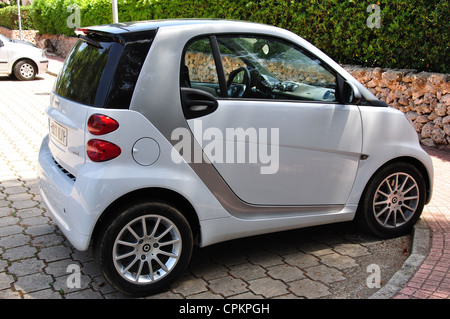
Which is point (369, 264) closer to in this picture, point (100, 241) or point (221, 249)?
point (221, 249)

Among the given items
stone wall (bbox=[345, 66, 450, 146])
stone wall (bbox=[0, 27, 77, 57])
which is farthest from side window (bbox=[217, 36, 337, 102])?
stone wall (bbox=[0, 27, 77, 57])

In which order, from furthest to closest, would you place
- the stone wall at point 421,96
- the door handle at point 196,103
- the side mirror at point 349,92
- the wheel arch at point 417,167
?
1. the stone wall at point 421,96
2. the wheel arch at point 417,167
3. the side mirror at point 349,92
4. the door handle at point 196,103

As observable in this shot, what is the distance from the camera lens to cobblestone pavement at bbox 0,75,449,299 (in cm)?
390

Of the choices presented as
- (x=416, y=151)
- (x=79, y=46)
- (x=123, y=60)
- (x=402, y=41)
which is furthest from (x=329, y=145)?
(x=402, y=41)

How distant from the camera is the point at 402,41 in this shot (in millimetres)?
8500

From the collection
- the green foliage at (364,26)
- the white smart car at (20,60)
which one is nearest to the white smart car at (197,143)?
the green foliage at (364,26)

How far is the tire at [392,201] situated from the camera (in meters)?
4.63

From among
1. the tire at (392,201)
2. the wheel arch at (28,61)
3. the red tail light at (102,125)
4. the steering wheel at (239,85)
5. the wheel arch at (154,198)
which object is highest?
the steering wheel at (239,85)

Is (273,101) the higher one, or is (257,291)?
(273,101)

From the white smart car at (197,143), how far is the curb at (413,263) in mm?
446

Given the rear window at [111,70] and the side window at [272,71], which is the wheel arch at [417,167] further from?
the rear window at [111,70]

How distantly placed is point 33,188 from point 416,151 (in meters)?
4.13

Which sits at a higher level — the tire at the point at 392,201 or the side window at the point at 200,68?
the side window at the point at 200,68

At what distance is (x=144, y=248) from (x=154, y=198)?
1.17 ft
